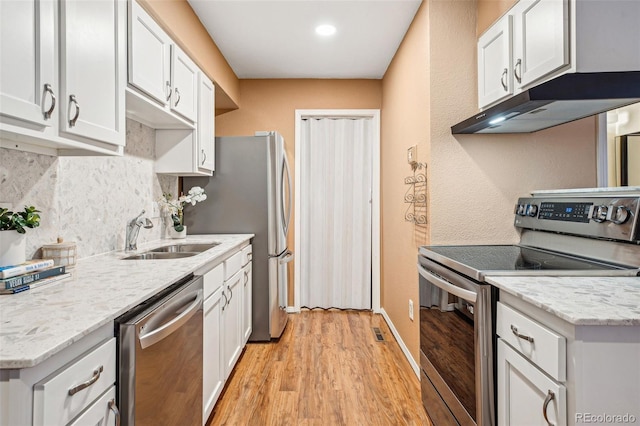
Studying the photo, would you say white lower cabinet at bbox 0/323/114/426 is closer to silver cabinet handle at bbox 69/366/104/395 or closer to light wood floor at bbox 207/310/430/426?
silver cabinet handle at bbox 69/366/104/395

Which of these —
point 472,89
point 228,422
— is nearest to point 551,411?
point 228,422

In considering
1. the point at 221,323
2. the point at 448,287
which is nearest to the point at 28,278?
the point at 221,323

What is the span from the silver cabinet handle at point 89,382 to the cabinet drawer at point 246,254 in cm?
178

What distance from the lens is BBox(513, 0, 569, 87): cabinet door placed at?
4.81ft

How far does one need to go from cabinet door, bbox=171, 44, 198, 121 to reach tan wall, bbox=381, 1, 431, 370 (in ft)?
5.19

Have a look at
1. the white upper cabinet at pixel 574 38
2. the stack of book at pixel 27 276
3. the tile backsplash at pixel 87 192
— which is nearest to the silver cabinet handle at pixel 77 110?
the tile backsplash at pixel 87 192

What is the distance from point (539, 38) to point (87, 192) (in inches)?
92.3

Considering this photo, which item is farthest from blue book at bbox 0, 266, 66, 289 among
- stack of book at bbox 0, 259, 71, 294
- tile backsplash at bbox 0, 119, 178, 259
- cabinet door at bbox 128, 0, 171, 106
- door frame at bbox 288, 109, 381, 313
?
door frame at bbox 288, 109, 381, 313

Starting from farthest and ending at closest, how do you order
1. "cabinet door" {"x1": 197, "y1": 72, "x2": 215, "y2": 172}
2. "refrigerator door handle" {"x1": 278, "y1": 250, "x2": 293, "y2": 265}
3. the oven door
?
"refrigerator door handle" {"x1": 278, "y1": 250, "x2": 293, "y2": 265} → "cabinet door" {"x1": 197, "y1": 72, "x2": 215, "y2": 172} → the oven door

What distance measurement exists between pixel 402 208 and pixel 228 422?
197cm

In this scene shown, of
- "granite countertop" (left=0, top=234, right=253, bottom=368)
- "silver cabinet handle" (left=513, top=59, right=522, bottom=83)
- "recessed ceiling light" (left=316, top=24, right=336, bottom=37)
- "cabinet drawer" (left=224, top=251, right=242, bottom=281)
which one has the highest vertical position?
"recessed ceiling light" (left=316, top=24, right=336, bottom=37)

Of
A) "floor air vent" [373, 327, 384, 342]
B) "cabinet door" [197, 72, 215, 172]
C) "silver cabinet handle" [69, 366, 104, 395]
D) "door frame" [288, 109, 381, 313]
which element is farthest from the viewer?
"door frame" [288, 109, 381, 313]

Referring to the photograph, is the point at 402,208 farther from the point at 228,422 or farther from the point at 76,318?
the point at 76,318

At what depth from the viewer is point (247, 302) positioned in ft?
9.39
